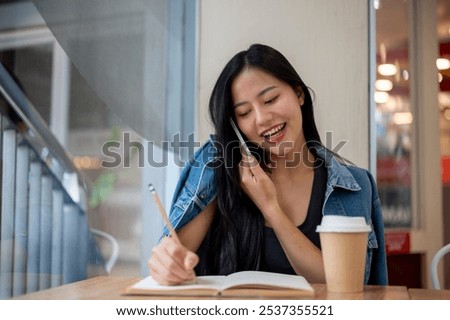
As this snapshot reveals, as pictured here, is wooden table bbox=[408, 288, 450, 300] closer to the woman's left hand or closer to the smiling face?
the woman's left hand

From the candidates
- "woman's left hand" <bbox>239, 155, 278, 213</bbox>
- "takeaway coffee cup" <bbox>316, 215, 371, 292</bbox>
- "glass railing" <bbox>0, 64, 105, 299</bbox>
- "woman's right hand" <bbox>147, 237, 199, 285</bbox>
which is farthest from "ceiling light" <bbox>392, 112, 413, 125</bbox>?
"glass railing" <bbox>0, 64, 105, 299</bbox>

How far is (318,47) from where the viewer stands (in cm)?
123

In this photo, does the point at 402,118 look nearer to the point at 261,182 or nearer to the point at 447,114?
the point at 447,114

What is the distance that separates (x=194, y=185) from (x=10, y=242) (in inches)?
18.3

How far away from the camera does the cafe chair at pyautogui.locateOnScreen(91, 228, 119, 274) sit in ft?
4.00

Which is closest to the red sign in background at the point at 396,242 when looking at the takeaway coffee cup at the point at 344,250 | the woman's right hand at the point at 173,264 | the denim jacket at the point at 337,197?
the denim jacket at the point at 337,197

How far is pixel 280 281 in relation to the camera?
2.72 ft

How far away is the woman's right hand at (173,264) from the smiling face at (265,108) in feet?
1.29

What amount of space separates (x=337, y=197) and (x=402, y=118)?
246 millimetres

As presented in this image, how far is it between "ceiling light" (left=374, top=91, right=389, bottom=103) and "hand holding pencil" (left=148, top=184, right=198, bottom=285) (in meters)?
0.61

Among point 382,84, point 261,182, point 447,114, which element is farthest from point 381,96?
point 261,182

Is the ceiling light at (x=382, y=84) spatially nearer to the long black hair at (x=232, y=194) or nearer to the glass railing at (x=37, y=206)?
the long black hair at (x=232, y=194)

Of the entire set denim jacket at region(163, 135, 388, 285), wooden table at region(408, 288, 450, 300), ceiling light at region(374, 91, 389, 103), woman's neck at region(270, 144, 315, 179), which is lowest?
wooden table at region(408, 288, 450, 300)
